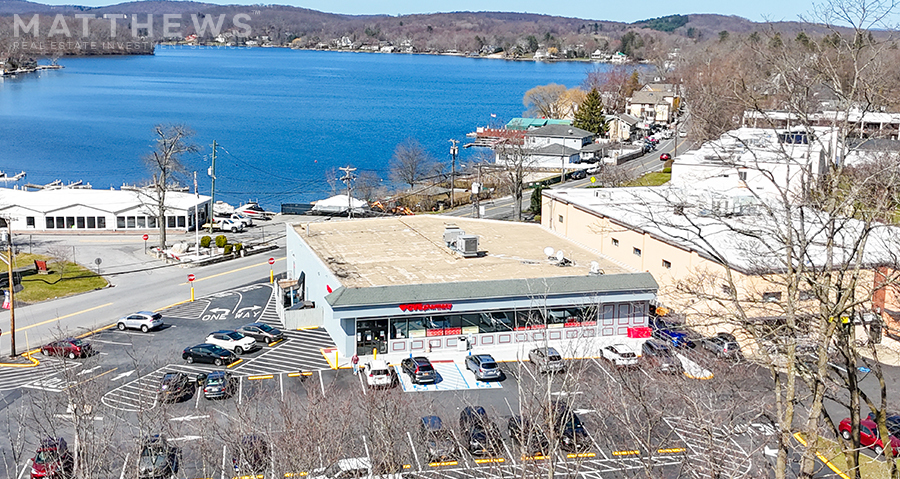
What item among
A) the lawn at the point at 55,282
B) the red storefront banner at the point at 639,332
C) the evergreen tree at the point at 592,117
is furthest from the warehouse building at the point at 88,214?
the evergreen tree at the point at 592,117

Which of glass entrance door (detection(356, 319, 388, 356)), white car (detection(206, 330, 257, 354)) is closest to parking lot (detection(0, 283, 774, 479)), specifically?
white car (detection(206, 330, 257, 354))

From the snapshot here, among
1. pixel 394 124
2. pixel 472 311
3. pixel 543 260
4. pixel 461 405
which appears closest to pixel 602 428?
pixel 461 405

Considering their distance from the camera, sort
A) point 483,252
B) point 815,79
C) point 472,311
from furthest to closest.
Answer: point 483,252
point 472,311
point 815,79

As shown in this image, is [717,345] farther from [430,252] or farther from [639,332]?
[430,252]

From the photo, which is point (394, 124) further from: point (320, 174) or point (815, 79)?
point (815, 79)

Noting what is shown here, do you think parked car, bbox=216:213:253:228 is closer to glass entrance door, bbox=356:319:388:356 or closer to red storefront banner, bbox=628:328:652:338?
glass entrance door, bbox=356:319:388:356
